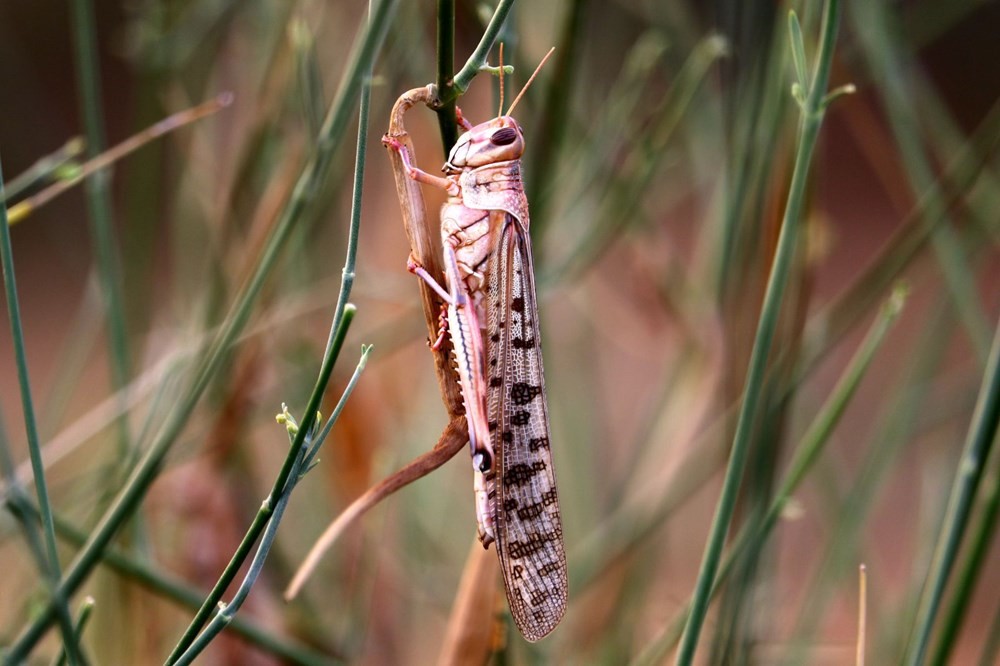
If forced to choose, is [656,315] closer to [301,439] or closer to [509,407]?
[509,407]

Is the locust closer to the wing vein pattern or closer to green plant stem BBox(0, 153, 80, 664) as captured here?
the wing vein pattern

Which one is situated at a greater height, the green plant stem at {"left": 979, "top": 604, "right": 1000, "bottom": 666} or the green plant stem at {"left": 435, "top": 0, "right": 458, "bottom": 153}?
the green plant stem at {"left": 435, "top": 0, "right": 458, "bottom": 153}

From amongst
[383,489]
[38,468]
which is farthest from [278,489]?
[383,489]

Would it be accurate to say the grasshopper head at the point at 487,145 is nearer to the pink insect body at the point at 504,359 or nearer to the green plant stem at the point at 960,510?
the pink insect body at the point at 504,359

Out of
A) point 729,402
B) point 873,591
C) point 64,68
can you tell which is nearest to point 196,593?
point 729,402

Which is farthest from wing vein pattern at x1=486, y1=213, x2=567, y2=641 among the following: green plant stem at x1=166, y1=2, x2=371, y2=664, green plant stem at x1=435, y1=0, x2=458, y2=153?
green plant stem at x1=166, y1=2, x2=371, y2=664

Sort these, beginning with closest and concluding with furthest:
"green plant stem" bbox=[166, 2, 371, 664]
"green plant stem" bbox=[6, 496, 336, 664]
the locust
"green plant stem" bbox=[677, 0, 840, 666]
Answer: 1. "green plant stem" bbox=[166, 2, 371, 664]
2. "green plant stem" bbox=[677, 0, 840, 666]
3. "green plant stem" bbox=[6, 496, 336, 664]
4. the locust

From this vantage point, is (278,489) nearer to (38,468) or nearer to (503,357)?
(38,468)
